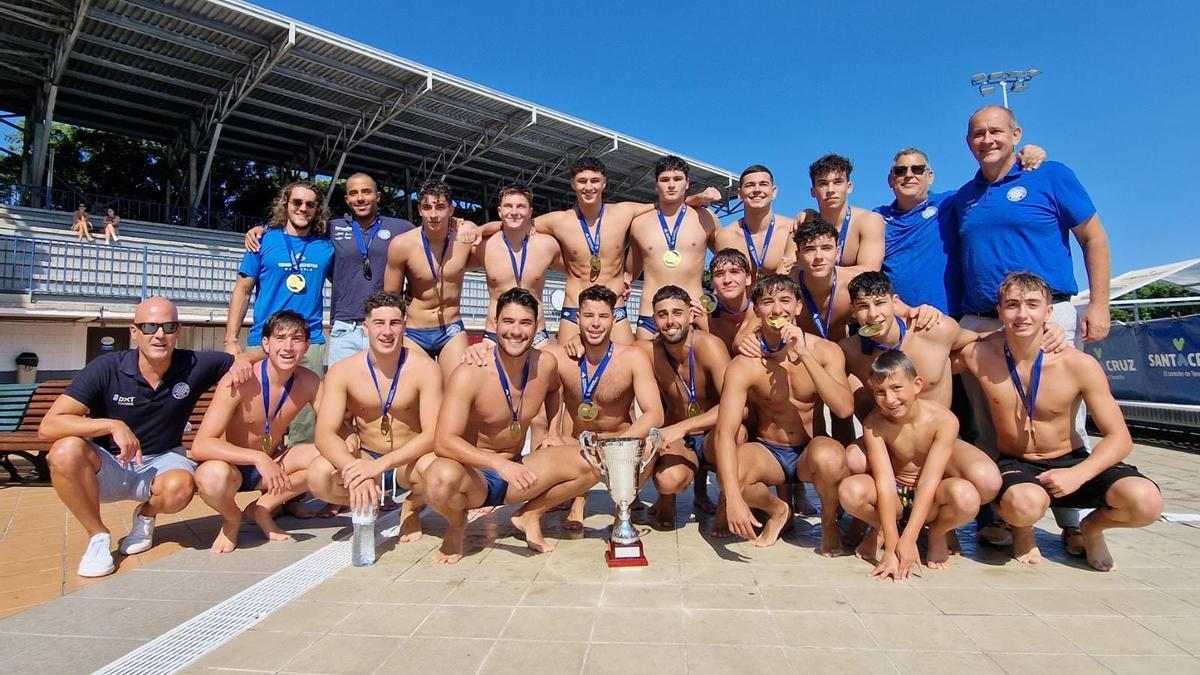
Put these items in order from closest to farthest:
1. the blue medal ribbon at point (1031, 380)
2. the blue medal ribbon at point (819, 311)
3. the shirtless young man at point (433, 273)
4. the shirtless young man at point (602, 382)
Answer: the blue medal ribbon at point (1031, 380) < the shirtless young man at point (602, 382) < the blue medal ribbon at point (819, 311) < the shirtless young man at point (433, 273)

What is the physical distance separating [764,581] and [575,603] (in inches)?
41.8

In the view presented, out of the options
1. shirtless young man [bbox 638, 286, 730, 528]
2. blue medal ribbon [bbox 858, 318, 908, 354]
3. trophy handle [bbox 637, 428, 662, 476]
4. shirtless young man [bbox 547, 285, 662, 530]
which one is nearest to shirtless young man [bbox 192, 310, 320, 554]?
shirtless young man [bbox 547, 285, 662, 530]

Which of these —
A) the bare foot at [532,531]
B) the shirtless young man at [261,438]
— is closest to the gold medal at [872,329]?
the bare foot at [532,531]

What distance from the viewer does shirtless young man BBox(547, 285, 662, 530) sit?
4.31 metres

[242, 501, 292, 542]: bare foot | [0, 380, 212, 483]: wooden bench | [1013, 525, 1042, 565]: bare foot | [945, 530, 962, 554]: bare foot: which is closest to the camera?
[1013, 525, 1042, 565]: bare foot

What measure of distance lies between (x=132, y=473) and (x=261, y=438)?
78 centimetres

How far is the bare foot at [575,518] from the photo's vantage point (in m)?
4.56

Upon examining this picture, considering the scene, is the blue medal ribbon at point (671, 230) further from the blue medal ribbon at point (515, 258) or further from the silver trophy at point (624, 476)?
the silver trophy at point (624, 476)

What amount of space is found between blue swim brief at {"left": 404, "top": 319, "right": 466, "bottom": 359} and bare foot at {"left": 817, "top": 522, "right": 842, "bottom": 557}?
137 inches

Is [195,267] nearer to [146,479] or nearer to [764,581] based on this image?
[146,479]

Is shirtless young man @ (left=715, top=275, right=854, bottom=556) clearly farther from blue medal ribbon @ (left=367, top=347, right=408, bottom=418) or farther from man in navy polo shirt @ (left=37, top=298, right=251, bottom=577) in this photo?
man in navy polo shirt @ (left=37, top=298, right=251, bottom=577)

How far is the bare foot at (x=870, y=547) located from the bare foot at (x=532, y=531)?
193cm

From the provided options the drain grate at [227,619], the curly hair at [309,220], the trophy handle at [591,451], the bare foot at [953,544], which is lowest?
the bare foot at [953,544]

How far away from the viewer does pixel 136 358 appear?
433 cm
